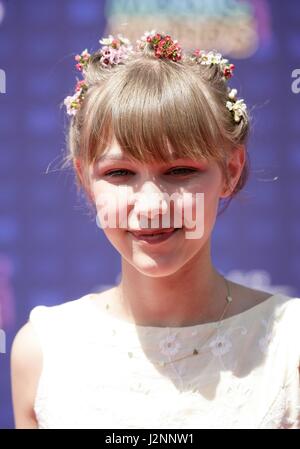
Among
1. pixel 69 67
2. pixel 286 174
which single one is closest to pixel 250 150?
pixel 286 174

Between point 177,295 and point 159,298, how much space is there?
1.6 inches

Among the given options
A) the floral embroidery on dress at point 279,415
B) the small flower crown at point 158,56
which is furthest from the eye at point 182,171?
the floral embroidery on dress at point 279,415

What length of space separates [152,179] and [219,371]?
441mm

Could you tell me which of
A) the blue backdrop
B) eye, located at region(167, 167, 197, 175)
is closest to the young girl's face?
eye, located at region(167, 167, 197, 175)

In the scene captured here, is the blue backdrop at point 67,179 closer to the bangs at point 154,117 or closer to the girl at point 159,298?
the girl at point 159,298

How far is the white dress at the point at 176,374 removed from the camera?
1392 millimetres

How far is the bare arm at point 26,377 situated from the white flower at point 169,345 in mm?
282

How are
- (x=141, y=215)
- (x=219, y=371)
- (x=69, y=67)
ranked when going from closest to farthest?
1. (x=141, y=215)
2. (x=219, y=371)
3. (x=69, y=67)

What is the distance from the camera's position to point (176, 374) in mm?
1445

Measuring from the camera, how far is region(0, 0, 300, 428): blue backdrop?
2506 mm

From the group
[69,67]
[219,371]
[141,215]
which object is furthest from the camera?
[69,67]

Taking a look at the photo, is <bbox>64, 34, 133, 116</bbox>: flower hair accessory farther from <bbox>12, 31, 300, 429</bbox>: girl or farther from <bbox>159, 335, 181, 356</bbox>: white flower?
<bbox>159, 335, 181, 356</bbox>: white flower
